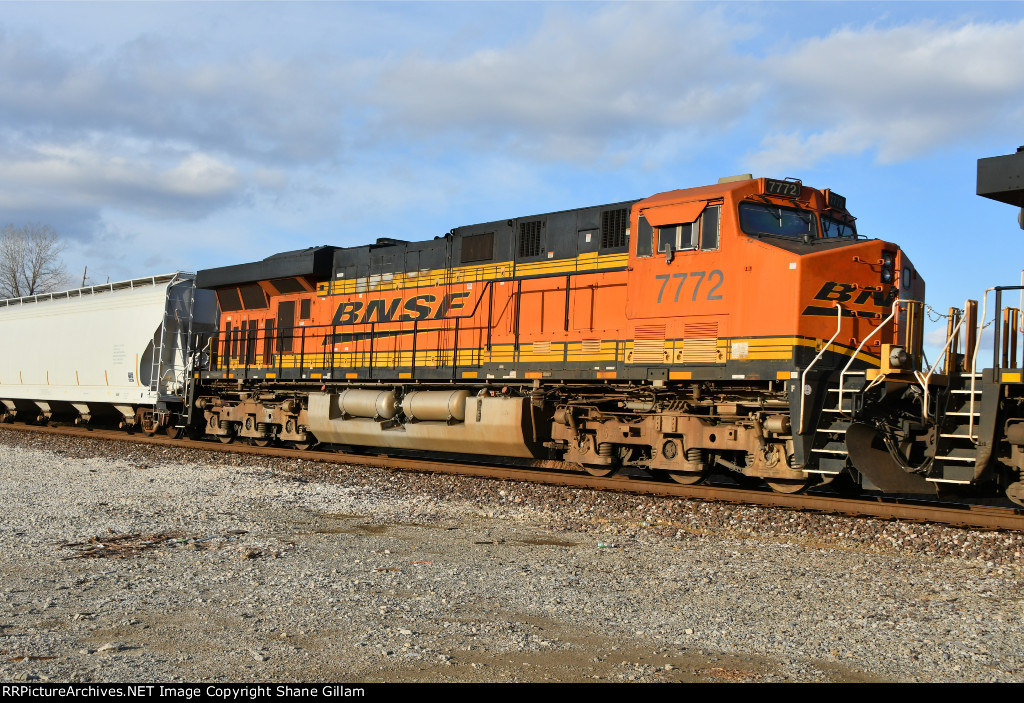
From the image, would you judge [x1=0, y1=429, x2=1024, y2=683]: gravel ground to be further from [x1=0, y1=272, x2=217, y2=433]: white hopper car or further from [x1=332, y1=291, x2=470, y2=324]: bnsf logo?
[x1=0, y1=272, x2=217, y2=433]: white hopper car

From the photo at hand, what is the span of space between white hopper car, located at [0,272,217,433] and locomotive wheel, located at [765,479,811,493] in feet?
A: 46.3

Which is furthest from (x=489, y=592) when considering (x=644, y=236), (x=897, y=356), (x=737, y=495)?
(x=644, y=236)

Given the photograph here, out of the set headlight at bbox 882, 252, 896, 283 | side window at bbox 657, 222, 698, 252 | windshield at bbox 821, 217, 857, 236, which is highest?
windshield at bbox 821, 217, 857, 236

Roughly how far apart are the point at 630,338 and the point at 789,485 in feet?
9.26

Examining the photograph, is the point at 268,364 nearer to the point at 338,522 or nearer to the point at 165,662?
the point at 338,522

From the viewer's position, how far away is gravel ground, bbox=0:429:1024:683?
4320 mm

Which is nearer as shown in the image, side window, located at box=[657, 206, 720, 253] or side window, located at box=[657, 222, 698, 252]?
side window, located at box=[657, 206, 720, 253]

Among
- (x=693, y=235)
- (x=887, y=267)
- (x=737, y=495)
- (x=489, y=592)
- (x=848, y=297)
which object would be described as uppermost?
(x=693, y=235)

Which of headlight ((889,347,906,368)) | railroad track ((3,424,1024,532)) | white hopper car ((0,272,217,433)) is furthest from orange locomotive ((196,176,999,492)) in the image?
white hopper car ((0,272,217,433))

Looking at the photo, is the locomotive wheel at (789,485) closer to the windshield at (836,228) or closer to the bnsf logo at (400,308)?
the windshield at (836,228)

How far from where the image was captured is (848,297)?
10117 mm

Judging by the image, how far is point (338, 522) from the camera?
28.7ft

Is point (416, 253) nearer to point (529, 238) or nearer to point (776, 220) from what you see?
point (529, 238)

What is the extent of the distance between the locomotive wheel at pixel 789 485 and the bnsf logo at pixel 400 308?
6.03m
